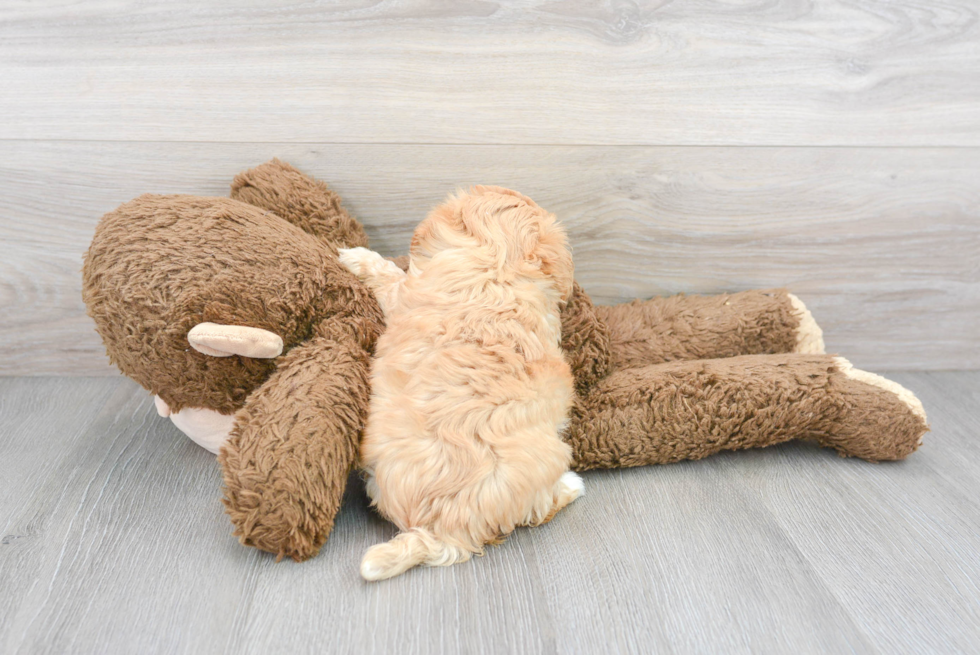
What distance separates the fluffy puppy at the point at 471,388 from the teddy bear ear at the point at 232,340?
0.14m

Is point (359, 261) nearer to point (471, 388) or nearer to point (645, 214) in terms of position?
point (471, 388)

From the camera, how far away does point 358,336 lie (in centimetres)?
89

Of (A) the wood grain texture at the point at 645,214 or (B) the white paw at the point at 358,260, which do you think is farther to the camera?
(A) the wood grain texture at the point at 645,214

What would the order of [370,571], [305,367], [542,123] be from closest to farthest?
[370,571]
[305,367]
[542,123]

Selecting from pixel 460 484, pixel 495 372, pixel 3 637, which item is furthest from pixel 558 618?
pixel 3 637

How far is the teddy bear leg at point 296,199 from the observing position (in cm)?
101

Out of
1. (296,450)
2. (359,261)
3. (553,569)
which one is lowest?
(553,569)

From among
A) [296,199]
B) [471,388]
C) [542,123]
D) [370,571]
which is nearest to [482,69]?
[542,123]

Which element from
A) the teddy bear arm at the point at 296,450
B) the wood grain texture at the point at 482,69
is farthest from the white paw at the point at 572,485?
the wood grain texture at the point at 482,69

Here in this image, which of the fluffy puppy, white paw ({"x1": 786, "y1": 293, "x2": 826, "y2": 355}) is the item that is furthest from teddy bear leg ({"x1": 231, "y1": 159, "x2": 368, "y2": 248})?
white paw ({"x1": 786, "y1": 293, "x2": 826, "y2": 355})

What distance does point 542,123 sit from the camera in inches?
42.6

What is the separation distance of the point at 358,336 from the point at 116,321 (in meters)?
0.30

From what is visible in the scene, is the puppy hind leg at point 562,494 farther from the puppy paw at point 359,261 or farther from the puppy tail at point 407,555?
the puppy paw at point 359,261

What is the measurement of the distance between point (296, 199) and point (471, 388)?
45 cm
